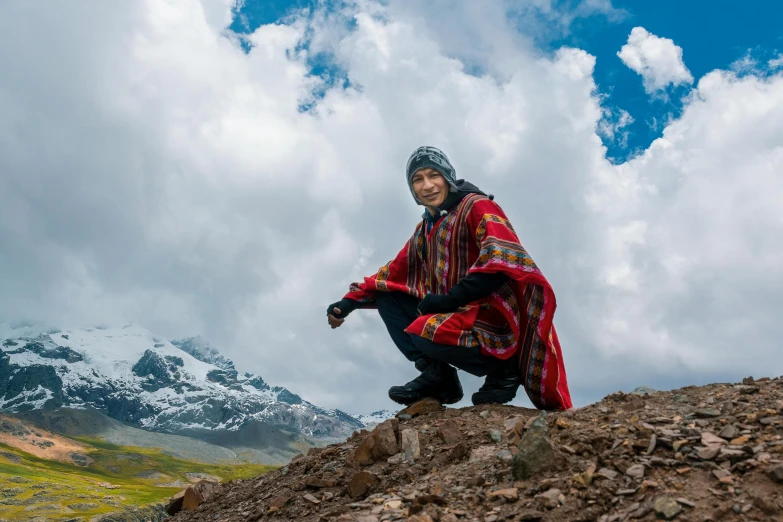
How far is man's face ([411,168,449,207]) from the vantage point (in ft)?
25.5

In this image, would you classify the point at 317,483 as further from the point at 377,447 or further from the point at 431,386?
the point at 431,386

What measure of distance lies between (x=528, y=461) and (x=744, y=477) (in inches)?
52.6

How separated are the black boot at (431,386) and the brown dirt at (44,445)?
647ft

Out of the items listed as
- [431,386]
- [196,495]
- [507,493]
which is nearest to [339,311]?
[431,386]

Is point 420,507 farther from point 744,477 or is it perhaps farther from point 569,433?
point 744,477

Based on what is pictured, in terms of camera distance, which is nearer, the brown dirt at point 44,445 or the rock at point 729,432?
the rock at point 729,432

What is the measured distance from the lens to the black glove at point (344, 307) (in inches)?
335

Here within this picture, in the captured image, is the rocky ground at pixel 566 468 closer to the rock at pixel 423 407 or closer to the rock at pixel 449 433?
Result: the rock at pixel 449 433

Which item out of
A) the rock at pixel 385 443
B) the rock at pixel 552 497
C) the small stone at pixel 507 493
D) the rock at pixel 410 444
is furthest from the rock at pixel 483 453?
the rock at pixel 552 497

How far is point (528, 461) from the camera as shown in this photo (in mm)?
4191

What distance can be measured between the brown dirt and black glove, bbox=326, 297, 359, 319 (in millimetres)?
196174

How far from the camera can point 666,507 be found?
3.31 meters

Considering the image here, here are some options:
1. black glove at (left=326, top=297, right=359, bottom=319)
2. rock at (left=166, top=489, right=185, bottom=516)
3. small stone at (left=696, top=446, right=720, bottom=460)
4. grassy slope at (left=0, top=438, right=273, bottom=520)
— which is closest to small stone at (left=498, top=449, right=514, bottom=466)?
small stone at (left=696, top=446, right=720, bottom=460)

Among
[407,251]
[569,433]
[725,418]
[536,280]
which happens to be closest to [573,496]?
[569,433]
